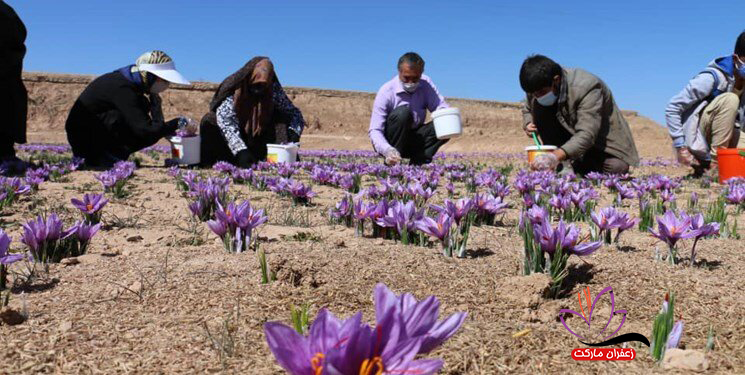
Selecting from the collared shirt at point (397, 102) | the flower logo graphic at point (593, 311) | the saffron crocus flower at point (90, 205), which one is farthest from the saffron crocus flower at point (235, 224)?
the collared shirt at point (397, 102)

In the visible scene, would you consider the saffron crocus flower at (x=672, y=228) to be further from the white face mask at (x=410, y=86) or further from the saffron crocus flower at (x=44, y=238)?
the white face mask at (x=410, y=86)

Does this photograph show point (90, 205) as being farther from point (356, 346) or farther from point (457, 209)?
point (356, 346)

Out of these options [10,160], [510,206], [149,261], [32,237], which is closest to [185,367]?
[149,261]

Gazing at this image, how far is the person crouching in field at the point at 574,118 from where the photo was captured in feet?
17.6

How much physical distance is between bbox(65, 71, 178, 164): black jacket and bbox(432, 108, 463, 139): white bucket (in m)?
3.22

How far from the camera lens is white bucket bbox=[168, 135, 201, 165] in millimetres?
6832

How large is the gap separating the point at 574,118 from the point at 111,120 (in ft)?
17.2

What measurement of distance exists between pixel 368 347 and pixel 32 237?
5.70ft

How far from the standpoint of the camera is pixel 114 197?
423 centimetres

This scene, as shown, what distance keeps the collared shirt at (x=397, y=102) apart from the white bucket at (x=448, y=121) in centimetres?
Result: 59

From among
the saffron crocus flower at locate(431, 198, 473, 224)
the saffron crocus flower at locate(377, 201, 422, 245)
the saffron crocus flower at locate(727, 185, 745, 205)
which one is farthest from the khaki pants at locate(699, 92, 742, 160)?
the saffron crocus flower at locate(377, 201, 422, 245)

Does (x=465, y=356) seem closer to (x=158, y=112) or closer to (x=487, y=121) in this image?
(x=158, y=112)

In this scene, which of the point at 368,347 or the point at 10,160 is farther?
the point at 10,160

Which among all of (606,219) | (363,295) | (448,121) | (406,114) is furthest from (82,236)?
(406,114)
